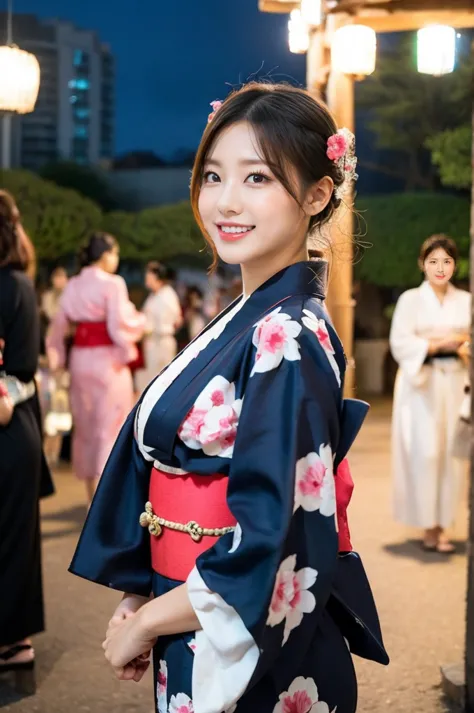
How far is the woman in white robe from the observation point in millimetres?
5469

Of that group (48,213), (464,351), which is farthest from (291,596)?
(48,213)

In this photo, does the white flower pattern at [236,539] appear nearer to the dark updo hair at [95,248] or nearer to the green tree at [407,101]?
the dark updo hair at [95,248]

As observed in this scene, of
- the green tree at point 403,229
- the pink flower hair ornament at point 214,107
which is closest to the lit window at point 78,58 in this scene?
the green tree at point 403,229

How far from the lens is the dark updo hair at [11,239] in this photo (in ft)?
11.6

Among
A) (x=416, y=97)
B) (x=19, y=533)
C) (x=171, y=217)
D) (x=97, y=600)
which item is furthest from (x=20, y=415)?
(x=171, y=217)

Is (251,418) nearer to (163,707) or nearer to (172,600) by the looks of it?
(172,600)

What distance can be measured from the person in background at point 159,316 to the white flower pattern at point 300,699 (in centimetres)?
834

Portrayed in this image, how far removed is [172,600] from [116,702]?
2159 mm

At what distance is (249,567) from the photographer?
58.8 inches

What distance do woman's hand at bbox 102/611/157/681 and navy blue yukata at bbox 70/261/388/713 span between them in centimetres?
4

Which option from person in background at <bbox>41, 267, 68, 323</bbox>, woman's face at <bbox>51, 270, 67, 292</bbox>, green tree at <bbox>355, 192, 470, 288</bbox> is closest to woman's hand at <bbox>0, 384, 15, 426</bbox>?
person in background at <bbox>41, 267, 68, 323</bbox>

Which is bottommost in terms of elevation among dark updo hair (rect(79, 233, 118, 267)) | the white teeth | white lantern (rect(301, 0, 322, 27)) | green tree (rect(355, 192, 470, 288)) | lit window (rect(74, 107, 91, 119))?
the white teeth

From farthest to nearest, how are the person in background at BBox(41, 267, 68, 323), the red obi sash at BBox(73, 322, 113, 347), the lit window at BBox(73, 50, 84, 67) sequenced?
the lit window at BBox(73, 50, 84, 67)
the person in background at BBox(41, 267, 68, 323)
the red obi sash at BBox(73, 322, 113, 347)

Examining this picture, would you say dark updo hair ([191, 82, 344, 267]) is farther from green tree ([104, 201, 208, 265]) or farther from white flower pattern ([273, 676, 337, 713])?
green tree ([104, 201, 208, 265])
